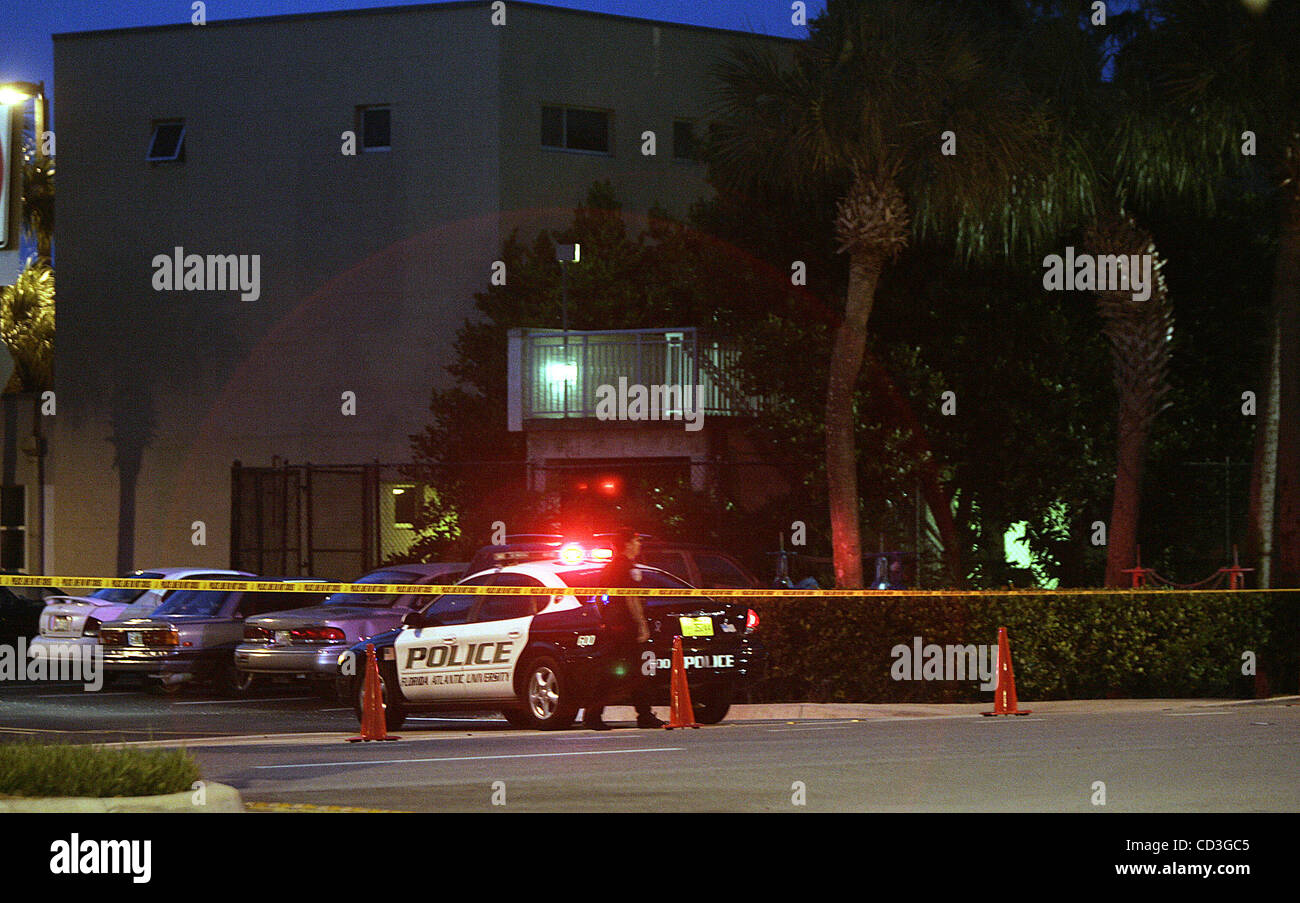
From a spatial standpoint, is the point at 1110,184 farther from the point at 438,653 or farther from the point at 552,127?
the point at 552,127

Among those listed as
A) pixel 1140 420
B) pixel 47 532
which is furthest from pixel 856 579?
pixel 47 532

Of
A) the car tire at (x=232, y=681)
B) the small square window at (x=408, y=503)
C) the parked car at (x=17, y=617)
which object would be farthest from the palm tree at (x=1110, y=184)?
the parked car at (x=17, y=617)

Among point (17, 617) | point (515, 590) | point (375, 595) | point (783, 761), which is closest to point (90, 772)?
point (783, 761)

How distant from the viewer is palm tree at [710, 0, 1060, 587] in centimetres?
2100

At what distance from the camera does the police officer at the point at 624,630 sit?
55.9 ft

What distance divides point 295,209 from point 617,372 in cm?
1254

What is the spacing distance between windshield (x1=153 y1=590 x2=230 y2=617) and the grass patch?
42.3ft

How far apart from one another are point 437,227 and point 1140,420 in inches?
696

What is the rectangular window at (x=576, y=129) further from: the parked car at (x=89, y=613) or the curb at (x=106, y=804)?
the curb at (x=106, y=804)

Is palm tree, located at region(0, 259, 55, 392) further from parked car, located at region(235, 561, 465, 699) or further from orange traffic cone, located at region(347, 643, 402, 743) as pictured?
orange traffic cone, located at region(347, 643, 402, 743)

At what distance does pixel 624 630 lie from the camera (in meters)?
17.1

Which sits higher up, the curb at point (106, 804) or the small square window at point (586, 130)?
the small square window at point (586, 130)

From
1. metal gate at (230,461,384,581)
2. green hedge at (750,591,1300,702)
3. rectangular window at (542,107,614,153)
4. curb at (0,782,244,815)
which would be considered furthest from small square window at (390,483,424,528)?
curb at (0,782,244,815)

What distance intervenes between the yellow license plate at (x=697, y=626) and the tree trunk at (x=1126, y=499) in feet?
23.2
